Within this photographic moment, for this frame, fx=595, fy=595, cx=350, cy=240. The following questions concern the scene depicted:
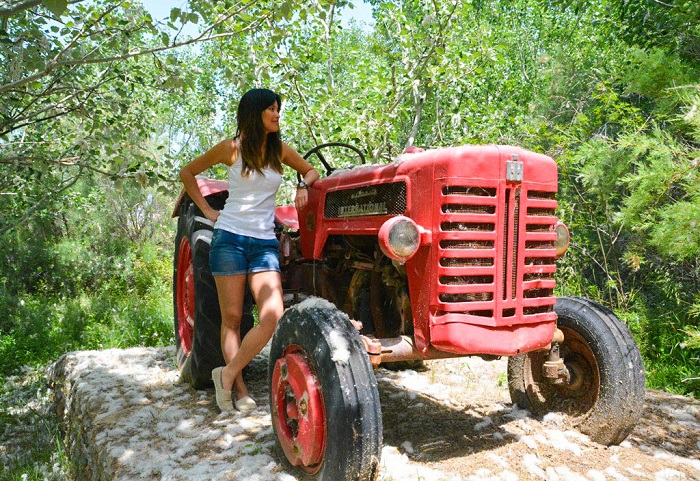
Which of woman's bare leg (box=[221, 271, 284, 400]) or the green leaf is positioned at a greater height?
Answer: the green leaf

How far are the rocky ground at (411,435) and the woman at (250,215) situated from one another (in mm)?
519

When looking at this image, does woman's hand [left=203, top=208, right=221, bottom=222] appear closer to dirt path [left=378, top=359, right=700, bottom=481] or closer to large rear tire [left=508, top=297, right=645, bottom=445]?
dirt path [left=378, top=359, right=700, bottom=481]

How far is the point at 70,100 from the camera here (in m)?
4.68

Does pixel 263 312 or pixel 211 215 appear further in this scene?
pixel 211 215

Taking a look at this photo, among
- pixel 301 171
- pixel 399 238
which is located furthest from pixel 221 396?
pixel 399 238

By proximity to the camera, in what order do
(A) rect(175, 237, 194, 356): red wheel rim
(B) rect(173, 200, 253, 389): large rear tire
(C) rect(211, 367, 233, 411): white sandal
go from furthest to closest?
(A) rect(175, 237, 194, 356): red wheel rim < (B) rect(173, 200, 253, 389): large rear tire < (C) rect(211, 367, 233, 411): white sandal

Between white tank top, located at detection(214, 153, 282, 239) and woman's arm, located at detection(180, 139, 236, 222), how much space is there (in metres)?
0.06

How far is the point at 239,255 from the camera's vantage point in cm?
323

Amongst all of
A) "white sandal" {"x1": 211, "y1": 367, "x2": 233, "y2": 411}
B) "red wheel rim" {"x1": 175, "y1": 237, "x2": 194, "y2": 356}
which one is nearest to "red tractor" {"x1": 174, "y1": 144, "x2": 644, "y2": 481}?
"white sandal" {"x1": 211, "y1": 367, "x2": 233, "y2": 411}

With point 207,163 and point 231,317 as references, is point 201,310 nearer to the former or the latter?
point 231,317

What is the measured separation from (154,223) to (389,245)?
10.6m

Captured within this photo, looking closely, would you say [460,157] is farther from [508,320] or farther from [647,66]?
[647,66]

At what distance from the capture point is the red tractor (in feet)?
→ 7.79

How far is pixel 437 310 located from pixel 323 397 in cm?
59
